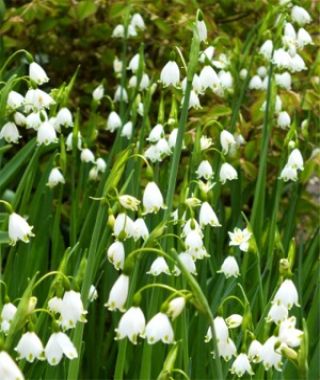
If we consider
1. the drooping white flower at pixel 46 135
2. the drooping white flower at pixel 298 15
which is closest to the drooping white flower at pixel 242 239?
the drooping white flower at pixel 46 135

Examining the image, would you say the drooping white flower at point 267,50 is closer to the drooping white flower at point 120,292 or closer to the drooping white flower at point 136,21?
the drooping white flower at point 136,21

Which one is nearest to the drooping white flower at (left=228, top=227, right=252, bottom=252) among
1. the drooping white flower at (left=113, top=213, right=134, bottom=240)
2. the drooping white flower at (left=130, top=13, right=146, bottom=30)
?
the drooping white flower at (left=113, top=213, right=134, bottom=240)

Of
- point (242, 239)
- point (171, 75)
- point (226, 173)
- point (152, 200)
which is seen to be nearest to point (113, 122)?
point (226, 173)

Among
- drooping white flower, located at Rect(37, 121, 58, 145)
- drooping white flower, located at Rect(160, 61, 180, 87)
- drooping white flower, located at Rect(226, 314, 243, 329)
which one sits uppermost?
drooping white flower, located at Rect(160, 61, 180, 87)

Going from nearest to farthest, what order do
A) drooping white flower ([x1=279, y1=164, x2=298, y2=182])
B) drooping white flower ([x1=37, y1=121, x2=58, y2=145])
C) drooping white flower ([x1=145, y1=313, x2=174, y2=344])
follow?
1. drooping white flower ([x1=145, y1=313, x2=174, y2=344])
2. drooping white flower ([x1=37, y1=121, x2=58, y2=145])
3. drooping white flower ([x1=279, y1=164, x2=298, y2=182])

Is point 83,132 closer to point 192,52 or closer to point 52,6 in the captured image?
point 52,6

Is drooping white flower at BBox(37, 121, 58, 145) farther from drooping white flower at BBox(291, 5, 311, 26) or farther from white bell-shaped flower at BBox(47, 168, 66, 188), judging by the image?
drooping white flower at BBox(291, 5, 311, 26)

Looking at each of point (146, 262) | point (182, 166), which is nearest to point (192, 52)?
point (146, 262)

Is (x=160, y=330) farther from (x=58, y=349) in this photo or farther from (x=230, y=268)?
(x=230, y=268)
